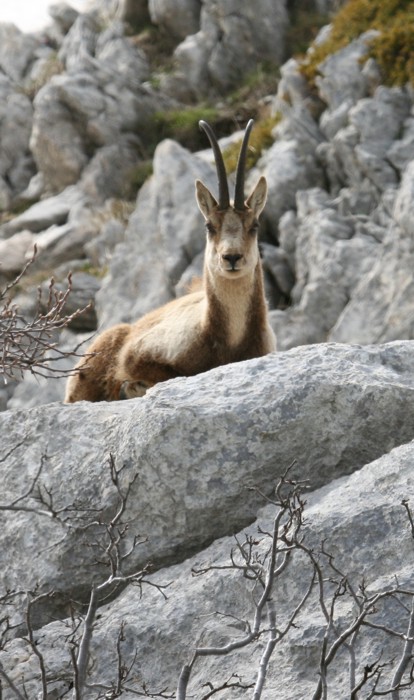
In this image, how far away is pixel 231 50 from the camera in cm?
3453

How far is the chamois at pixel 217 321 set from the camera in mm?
11977

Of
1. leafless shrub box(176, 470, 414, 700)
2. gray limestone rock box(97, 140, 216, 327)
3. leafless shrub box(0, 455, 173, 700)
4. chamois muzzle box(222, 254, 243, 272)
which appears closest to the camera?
leafless shrub box(176, 470, 414, 700)

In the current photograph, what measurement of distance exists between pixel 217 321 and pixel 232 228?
107 cm

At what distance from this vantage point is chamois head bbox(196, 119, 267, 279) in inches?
466

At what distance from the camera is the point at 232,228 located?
12156 mm

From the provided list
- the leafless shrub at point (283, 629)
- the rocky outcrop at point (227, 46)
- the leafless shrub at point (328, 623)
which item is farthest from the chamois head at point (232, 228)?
the rocky outcrop at point (227, 46)

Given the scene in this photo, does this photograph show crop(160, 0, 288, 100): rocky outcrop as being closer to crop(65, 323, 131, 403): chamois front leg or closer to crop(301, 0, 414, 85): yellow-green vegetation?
crop(301, 0, 414, 85): yellow-green vegetation

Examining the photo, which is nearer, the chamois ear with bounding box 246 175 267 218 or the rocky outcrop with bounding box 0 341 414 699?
the rocky outcrop with bounding box 0 341 414 699

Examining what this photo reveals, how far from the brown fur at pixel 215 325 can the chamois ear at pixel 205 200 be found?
0.4 inches

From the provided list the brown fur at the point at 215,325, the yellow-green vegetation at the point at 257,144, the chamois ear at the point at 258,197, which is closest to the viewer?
the brown fur at the point at 215,325

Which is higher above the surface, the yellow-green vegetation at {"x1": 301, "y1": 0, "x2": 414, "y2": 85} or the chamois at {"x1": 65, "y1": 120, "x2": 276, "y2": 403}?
the yellow-green vegetation at {"x1": 301, "y1": 0, "x2": 414, "y2": 85}

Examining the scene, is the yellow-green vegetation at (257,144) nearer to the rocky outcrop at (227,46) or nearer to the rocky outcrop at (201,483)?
the rocky outcrop at (227,46)

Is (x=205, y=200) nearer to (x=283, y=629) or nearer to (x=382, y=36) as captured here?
(x=283, y=629)

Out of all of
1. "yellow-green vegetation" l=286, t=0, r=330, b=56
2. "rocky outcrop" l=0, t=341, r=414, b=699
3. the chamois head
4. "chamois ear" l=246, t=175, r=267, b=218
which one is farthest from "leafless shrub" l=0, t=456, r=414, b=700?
"yellow-green vegetation" l=286, t=0, r=330, b=56
